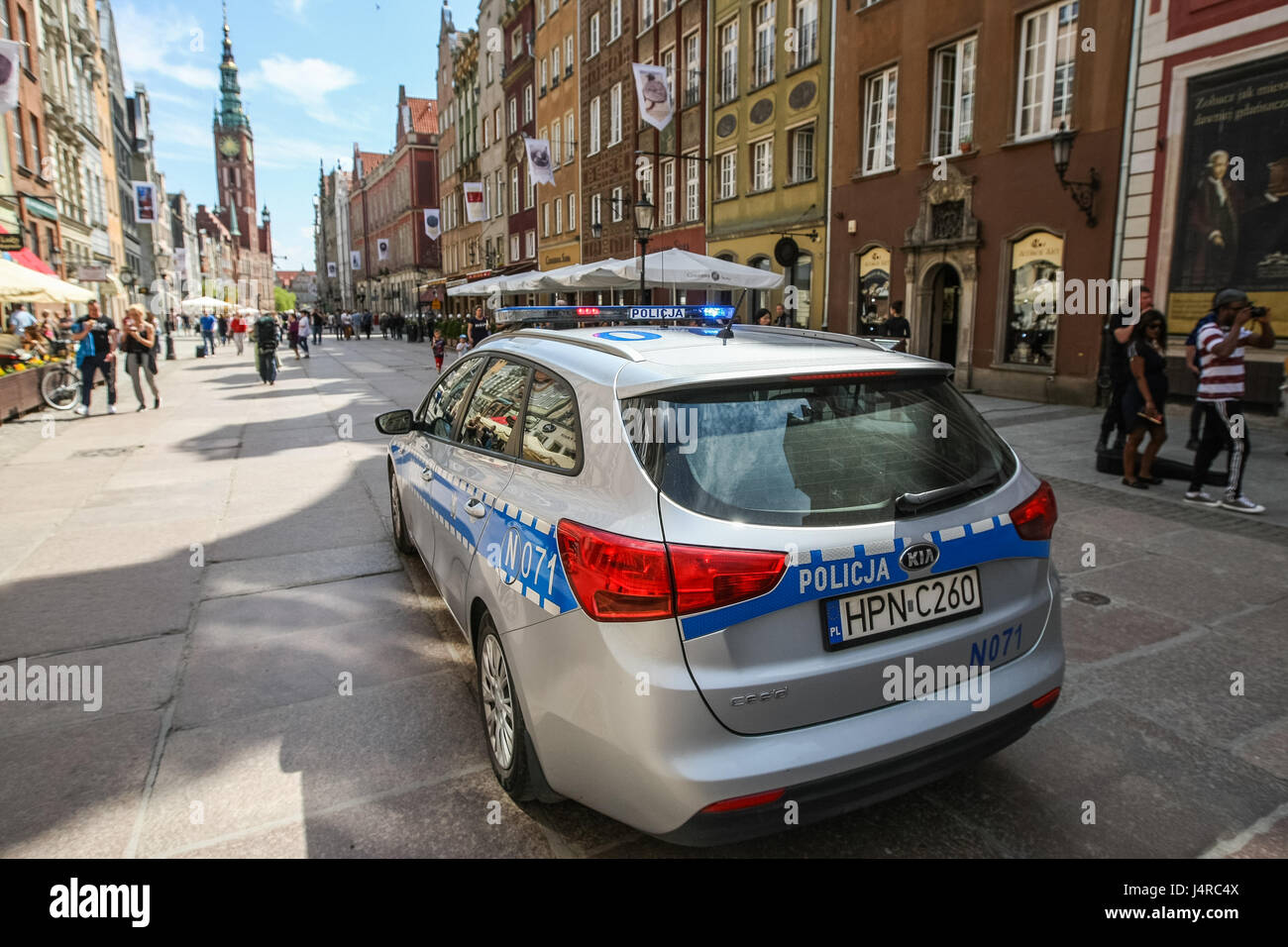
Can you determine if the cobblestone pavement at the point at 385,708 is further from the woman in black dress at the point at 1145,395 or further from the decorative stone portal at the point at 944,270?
the decorative stone portal at the point at 944,270

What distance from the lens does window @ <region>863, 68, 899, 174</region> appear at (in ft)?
61.0

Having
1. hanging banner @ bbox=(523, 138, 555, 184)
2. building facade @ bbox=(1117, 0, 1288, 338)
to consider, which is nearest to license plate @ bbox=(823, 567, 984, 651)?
building facade @ bbox=(1117, 0, 1288, 338)

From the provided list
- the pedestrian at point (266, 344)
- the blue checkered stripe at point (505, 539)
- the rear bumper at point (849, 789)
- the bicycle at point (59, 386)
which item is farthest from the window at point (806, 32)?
the rear bumper at point (849, 789)

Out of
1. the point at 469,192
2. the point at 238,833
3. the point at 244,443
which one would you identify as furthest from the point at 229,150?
the point at 238,833

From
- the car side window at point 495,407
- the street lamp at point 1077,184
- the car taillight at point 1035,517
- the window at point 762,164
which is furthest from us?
the window at point 762,164

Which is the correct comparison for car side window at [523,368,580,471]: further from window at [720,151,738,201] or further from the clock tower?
the clock tower

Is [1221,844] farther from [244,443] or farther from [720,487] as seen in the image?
[244,443]

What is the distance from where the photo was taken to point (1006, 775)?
10.1 ft

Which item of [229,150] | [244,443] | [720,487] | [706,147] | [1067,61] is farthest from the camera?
[229,150]

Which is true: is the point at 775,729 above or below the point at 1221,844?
above

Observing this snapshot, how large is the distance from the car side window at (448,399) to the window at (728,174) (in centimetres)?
2183

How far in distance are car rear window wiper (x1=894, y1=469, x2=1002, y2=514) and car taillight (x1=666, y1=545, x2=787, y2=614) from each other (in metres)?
0.54

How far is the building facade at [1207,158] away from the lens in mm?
11336

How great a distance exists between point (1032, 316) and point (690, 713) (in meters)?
15.5
